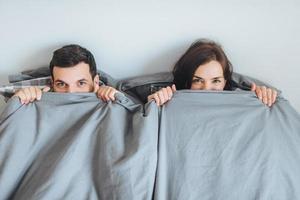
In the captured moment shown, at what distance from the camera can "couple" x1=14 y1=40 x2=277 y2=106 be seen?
1.07 metres

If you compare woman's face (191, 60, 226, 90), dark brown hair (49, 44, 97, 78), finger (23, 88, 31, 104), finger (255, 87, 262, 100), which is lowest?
finger (23, 88, 31, 104)

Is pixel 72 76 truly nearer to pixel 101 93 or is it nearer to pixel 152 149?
pixel 101 93

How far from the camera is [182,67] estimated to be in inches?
47.3

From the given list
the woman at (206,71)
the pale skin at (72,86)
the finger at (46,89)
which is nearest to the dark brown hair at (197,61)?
the woman at (206,71)

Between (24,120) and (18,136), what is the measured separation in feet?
0.17

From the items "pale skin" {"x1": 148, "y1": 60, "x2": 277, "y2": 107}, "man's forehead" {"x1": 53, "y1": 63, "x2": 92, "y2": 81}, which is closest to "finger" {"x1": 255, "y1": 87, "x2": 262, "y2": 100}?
"pale skin" {"x1": 148, "y1": 60, "x2": 277, "y2": 107}

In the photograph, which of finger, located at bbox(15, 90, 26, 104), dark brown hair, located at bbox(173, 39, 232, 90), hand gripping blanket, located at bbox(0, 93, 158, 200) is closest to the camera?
hand gripping blanket, located at bbox(0, 93, 158, 200)

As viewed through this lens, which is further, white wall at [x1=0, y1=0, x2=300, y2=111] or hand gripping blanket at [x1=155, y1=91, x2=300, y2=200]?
white wall at [x1=0, y1=0, x2=300, y2=111]

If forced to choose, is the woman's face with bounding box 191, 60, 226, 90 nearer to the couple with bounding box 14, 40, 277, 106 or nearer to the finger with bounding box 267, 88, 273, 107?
the couple with bounding box 14, 40, 277, 106

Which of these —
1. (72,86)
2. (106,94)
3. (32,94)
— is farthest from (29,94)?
(106,94)

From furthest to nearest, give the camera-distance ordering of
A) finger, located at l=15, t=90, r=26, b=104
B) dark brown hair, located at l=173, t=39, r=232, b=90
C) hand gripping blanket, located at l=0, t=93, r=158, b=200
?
1. dark brown hair, located at l=173, t=39, r=232, b=90
2. finger, located at l=15, t=90, r=26, b=104
3. hand gripping blanket, located at l=0, t=93, r=158, b=200

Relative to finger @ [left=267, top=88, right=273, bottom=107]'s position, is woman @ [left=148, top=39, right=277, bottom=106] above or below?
above

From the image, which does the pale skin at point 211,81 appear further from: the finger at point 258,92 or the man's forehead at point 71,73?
the man's forehead at point 71,73

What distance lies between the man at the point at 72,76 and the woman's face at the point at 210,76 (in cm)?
28
